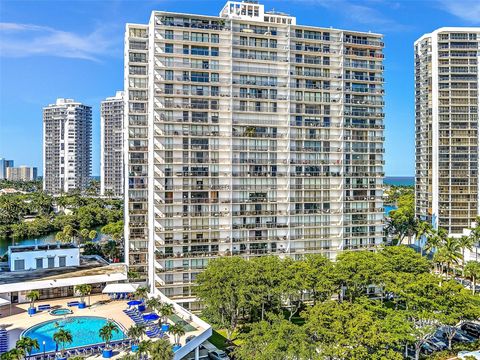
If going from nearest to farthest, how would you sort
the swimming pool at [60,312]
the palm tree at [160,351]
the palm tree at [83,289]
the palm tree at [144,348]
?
the palm tree at [160,351] < the palm tree at [144,348] < the swimming pool at [60,312] < the palm tree at [83,289]

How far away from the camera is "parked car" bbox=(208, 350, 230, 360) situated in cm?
4331

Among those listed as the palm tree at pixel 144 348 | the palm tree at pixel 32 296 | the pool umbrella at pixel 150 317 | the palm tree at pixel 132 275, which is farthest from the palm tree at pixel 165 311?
the palm tree at pixel 32 296

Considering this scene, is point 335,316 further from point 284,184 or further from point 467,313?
point 284,184

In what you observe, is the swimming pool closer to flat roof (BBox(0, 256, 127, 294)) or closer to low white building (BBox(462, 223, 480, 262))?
flat roof (BBox(0, 256, 127, 294))

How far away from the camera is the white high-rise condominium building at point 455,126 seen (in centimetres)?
9012

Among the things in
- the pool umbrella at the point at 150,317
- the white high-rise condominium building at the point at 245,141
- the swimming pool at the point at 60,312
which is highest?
the white high-rise condominium building at the point at 245,141

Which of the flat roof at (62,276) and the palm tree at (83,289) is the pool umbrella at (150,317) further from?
the flat roof at (62,276)

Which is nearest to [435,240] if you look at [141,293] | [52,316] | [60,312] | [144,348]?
[141,293]

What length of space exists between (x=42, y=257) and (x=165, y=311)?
27.4m

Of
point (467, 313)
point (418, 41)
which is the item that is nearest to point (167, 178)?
point (467, 313)

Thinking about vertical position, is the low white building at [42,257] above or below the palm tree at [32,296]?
above

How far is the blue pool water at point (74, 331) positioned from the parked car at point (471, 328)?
123ft

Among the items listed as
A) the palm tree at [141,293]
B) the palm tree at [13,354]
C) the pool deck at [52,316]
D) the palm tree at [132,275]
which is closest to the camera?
the palm tree at [13,354]

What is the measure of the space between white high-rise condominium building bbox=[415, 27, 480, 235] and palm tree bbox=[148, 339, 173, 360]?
73.5 metres
